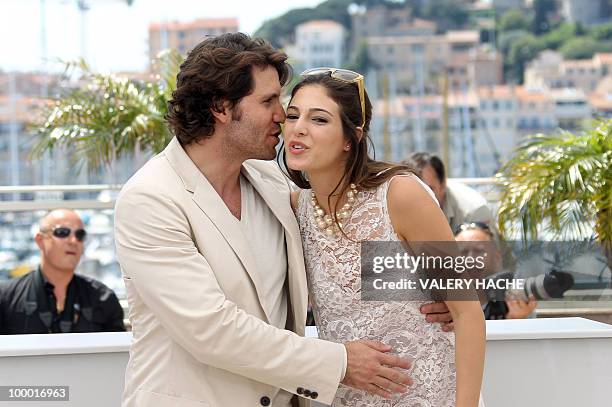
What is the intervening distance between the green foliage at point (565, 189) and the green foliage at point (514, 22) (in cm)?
6169

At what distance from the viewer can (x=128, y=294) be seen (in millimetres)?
1860

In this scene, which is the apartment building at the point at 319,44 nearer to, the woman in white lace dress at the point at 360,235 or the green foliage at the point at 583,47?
the green foliage at the point at 583,47

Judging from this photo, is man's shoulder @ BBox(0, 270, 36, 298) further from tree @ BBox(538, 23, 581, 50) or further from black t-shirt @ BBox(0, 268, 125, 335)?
tree @ BBox(538, 23, 581, 50)

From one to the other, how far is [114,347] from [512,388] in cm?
99

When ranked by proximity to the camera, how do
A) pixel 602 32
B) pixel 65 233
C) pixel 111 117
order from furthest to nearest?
pixel 602 32 < pixel 111 117 < pixel 65 233

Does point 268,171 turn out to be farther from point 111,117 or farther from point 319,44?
point 319,44

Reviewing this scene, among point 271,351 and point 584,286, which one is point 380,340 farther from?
point 584,286

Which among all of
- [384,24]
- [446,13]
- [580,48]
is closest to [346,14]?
[384,24]

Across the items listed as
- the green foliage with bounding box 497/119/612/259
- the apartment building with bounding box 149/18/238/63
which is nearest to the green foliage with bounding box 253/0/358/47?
the apartment building with bounding box 149/18/238/63

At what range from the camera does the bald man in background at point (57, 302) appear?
13.2 feet

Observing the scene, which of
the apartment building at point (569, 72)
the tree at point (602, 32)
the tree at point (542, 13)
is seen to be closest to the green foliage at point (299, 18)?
the tree at point (542, 13)

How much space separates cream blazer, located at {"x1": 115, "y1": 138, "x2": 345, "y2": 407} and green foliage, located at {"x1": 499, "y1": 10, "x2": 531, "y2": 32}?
213 feet

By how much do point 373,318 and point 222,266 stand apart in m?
0.32

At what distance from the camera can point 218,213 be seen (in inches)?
72.2
